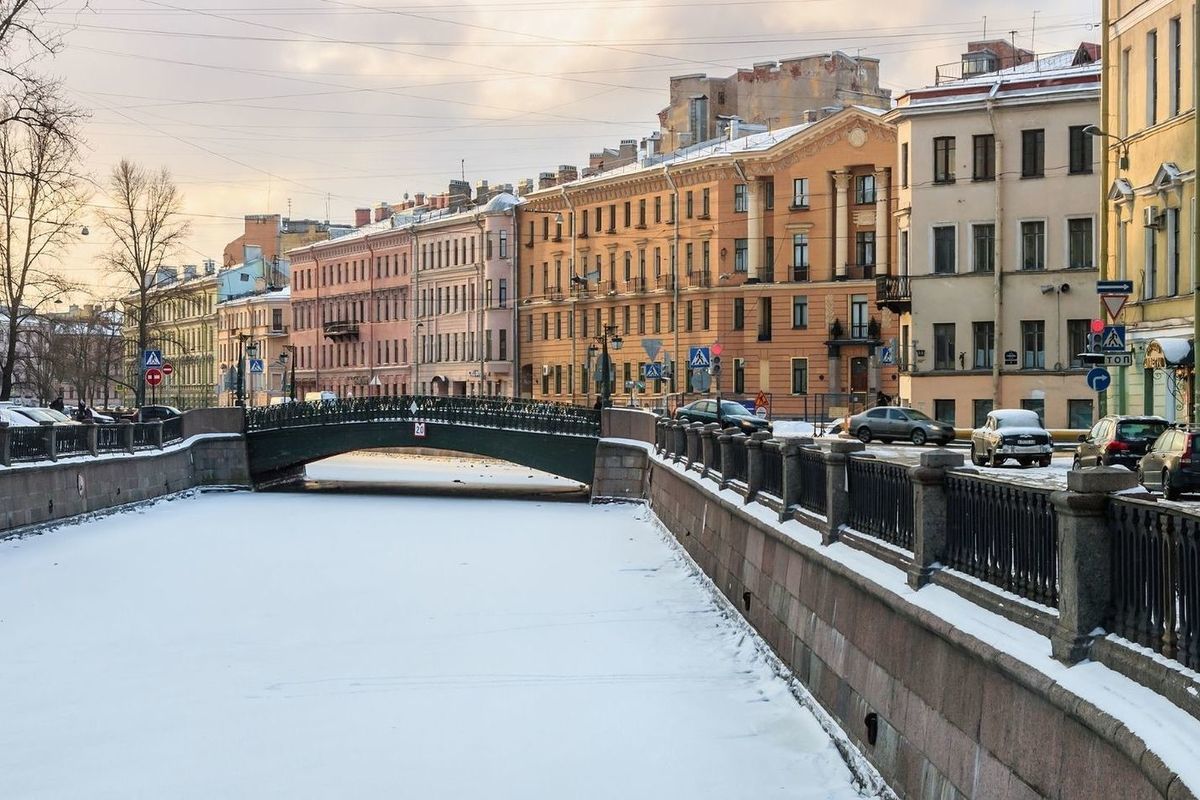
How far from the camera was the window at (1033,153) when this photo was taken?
5459cm

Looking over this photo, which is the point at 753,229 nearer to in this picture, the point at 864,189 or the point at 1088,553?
the point at 864,189

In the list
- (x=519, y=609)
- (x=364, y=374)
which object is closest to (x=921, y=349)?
(x=519, y=609)

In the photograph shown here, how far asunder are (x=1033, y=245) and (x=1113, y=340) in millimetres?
24787

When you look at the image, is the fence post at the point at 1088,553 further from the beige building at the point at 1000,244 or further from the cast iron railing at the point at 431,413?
the beige building at the point at 1000,244

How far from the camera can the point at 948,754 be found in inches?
419

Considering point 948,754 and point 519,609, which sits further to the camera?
point 519,609

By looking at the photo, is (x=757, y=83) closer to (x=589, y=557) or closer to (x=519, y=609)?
(x=589, y=557)

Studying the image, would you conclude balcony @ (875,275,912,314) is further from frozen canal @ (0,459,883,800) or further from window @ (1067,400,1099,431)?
frozen canal @ (0,459,883,800)

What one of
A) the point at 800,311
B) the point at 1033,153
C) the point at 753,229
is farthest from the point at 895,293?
the point at 753,229

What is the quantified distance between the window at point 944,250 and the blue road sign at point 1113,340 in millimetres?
25085

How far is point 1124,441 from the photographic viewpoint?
30188 millimetres

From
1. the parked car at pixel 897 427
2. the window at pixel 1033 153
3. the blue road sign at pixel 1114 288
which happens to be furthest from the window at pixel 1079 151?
the blue road sign at pixel 1114 288

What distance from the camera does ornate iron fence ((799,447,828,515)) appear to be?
17.3 meters

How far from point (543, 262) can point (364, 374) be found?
23.3 m
